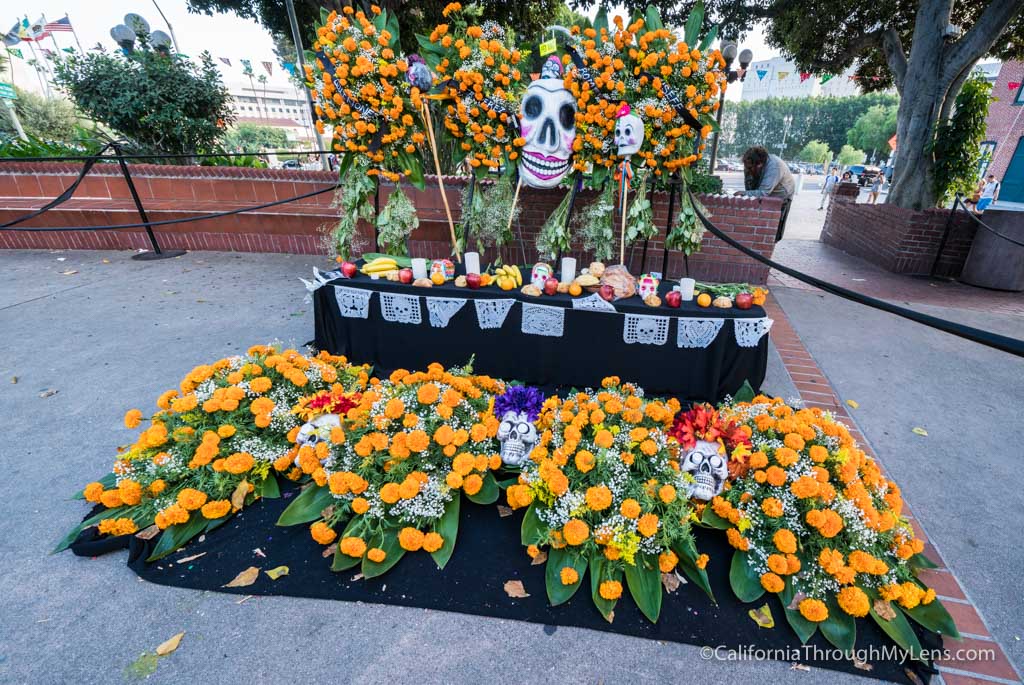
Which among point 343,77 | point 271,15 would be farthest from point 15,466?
point 271,15

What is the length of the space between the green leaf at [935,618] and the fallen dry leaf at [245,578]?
102 inches

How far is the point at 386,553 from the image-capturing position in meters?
1.84

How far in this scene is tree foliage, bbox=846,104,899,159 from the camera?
43.7 meters

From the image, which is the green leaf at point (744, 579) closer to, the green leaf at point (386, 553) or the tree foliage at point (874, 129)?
the green leaf at point (386, 553)

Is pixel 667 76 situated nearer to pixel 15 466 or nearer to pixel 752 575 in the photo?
pixel 752 575

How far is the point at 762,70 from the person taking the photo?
1400 centimetres

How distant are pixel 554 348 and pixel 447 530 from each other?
5.03 feet

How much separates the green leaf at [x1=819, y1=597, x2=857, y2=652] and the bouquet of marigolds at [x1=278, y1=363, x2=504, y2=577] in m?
1.39

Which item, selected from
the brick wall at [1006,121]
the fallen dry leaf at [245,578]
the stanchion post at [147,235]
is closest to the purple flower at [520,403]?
the fallen dry leaf at [245,578]

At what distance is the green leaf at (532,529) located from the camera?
189 cm

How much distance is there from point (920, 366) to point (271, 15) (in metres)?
12.5

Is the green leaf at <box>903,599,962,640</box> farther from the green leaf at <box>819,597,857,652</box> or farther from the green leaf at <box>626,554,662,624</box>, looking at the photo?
the green leaf at <box>626,554,662,624</box>

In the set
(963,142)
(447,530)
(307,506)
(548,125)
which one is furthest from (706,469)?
(963,142)

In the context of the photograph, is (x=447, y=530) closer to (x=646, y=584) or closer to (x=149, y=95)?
(x=646, y=584)
